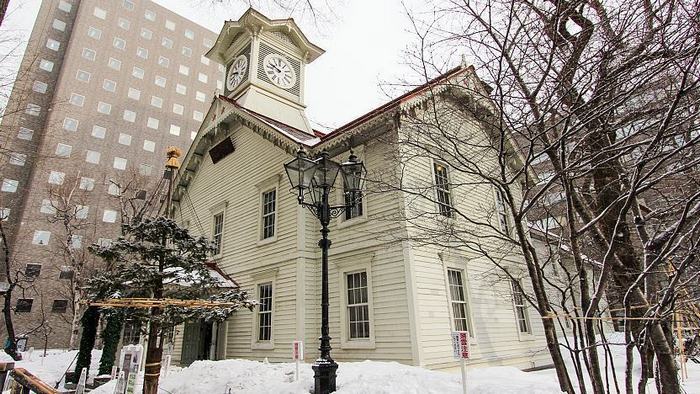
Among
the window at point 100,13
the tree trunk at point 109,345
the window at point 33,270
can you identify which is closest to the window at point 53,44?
the window at point 100,13

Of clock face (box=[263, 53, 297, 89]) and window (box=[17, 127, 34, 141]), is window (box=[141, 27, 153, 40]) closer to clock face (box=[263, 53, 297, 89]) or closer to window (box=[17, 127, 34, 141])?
window (box=[17, 127, 34, 141])

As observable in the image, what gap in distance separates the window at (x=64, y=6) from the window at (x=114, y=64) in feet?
28.5

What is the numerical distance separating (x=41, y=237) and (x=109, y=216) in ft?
18.4

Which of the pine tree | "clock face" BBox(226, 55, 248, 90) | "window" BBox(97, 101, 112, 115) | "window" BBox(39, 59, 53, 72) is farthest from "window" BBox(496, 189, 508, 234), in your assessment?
"window" BBox(39, 59, 53, 72)

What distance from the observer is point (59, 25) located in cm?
4594

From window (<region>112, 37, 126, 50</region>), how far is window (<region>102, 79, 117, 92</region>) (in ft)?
17.5

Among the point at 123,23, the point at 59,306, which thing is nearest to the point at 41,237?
the point at 59,306

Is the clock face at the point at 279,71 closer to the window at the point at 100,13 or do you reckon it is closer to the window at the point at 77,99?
the window at the point at 77,99

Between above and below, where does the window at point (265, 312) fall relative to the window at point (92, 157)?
below

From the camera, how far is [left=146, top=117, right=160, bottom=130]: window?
45750mm

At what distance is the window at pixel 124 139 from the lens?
4307 centimetres

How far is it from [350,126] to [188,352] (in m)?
10.7

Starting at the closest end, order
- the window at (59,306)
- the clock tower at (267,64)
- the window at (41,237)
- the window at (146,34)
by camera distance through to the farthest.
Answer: the clock tower at (267,64), the window at (59,306), the window at (41,237), the window at (146,34)

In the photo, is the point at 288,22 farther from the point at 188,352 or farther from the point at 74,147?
the point at 74,147
